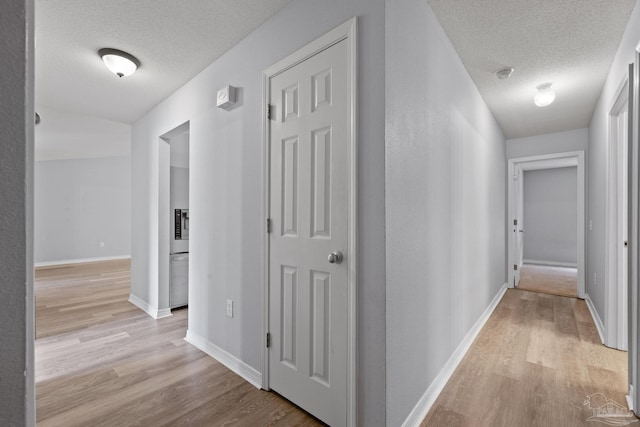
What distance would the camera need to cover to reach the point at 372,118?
144cm

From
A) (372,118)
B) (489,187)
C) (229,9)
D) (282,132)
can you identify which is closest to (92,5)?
(229,9)

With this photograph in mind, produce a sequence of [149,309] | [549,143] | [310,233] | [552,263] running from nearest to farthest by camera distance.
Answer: [310,233], [149,309], [549,143], [552,263]

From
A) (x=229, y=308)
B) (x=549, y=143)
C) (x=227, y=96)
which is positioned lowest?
(x=229, y=308)

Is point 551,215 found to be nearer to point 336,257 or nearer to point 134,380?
point 336,257

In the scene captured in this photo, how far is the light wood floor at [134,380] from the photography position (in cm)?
174

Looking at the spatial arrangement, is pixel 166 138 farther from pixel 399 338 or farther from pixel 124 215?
pixel 124 215

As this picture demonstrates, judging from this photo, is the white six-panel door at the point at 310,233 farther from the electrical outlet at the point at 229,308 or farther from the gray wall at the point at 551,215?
the gray wall at the point at 551,215

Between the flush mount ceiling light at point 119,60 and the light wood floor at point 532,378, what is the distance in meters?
3.33

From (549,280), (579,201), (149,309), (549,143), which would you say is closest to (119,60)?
(149,309)

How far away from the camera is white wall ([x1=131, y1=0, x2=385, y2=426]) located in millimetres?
1431

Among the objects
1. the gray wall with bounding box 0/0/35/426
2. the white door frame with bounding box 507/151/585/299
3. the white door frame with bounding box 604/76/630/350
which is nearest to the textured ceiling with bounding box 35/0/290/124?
the gray wall with bounding box 0/0/35/426

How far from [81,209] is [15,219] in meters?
9.01

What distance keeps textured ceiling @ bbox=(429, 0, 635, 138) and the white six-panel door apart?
3.16 ft

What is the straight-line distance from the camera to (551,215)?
273 inches
